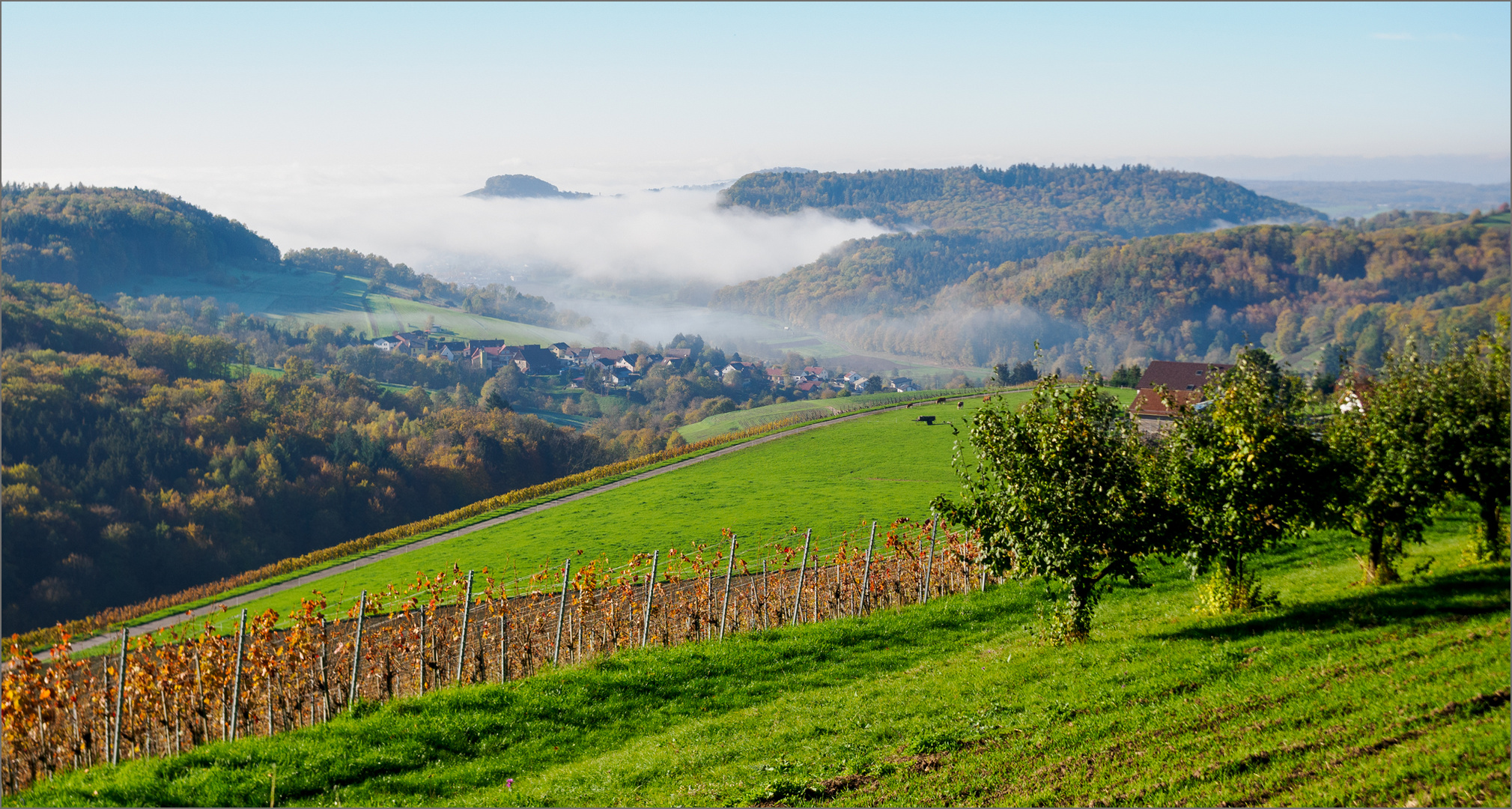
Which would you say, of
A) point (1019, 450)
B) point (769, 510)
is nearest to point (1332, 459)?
point (1019, 450)

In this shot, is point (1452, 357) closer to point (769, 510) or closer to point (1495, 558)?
point (1495, 558)

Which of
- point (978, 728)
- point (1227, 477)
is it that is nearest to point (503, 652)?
point (978, 728)

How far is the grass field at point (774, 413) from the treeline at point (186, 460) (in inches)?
494

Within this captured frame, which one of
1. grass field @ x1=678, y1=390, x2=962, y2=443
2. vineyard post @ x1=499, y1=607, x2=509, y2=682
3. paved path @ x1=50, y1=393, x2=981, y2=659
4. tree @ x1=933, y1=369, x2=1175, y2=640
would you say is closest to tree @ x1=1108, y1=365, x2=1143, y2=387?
grass field @ x1=678, y1=390, x2=962, y2=443

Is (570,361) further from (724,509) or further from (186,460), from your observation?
(724,509)

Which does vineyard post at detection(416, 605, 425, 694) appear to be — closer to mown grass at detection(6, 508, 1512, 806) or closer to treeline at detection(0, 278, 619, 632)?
mown grass at detection(6, 508, 1512, 806)

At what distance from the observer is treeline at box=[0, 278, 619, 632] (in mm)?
73625

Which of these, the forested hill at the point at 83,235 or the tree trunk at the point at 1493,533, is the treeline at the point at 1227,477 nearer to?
the tree trunk at the point at 1493,533

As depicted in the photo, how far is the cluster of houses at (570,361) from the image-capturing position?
169500 millimetres

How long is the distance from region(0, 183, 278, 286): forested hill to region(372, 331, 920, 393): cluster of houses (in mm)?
63308

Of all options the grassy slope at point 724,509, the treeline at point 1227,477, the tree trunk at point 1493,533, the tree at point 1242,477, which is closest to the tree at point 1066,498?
the treeline at point 1227,477

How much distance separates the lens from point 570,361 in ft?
589

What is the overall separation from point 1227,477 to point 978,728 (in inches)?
276

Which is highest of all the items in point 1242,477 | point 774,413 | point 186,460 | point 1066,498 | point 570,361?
point 1242,477
